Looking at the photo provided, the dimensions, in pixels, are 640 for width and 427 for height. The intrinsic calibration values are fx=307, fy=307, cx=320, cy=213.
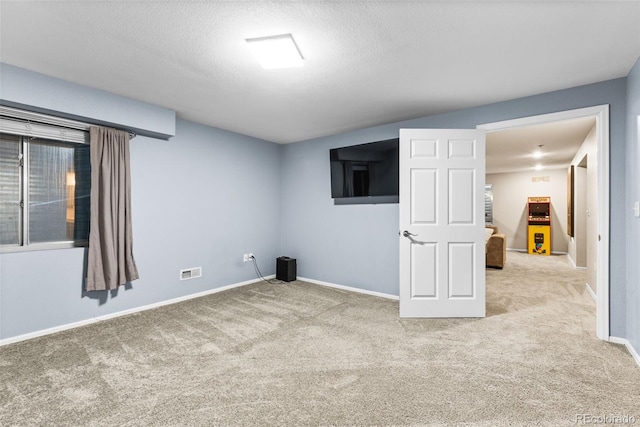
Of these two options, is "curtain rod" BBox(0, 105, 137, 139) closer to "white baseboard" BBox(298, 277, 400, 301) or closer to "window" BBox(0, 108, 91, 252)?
"window" BBox(0, 108, 91, 252)

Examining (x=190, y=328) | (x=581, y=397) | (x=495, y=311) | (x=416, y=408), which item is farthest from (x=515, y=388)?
(x=190, y=328)

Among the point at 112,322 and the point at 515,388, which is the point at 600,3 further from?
the point at 112,322

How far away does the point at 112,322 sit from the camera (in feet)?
10.2

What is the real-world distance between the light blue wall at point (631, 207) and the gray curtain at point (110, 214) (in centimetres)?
457

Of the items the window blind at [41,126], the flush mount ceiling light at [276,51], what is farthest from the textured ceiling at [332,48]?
the window blind at [41,126]

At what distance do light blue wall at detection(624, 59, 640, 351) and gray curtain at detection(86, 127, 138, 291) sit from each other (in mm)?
4565

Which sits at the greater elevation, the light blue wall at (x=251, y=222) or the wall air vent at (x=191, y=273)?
the light blue wall at (x=251, y=222)

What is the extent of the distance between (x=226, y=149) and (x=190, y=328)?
8.26 feet

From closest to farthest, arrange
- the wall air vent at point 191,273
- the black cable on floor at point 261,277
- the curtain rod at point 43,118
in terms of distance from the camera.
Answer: the curtain rod at point 43,118, the wall air vent at point 191,273, the black cable on floor at point 261,277

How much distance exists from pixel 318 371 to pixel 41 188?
3047 millimetres

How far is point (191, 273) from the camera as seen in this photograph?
400 centimetres

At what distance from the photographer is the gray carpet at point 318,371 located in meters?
1.72

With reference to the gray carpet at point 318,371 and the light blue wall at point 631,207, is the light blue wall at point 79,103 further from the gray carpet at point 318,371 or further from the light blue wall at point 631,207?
the light blue wall at point 631,207

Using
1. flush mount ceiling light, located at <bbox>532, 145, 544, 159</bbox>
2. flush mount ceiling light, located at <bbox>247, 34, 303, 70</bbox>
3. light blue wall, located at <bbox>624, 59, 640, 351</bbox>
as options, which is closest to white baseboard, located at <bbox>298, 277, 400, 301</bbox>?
light blue wall, located at <bbox>624, 59, 640, 351</bbox>
